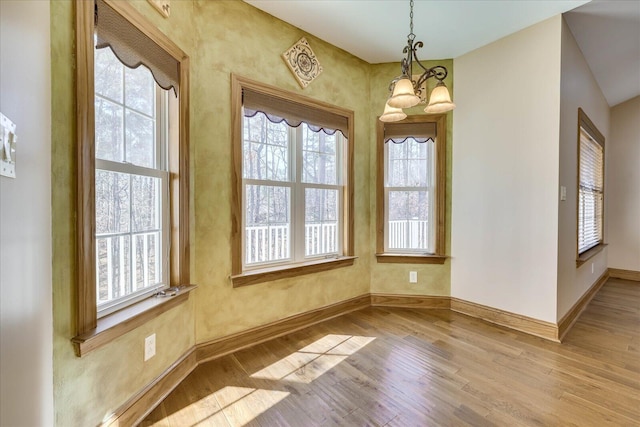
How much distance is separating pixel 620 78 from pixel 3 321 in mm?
6124

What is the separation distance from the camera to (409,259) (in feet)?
10.8

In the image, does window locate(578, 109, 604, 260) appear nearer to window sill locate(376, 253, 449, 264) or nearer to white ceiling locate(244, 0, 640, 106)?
white ceiling locate(244, 0, 640, 106)

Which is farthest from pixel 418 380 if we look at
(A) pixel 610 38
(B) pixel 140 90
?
(A) pixel 610 38

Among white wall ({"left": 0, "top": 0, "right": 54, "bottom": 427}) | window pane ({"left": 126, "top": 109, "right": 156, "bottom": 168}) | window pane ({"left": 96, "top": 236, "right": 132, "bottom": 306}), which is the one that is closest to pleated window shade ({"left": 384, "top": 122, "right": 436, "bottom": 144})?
window pane ({"left": 126, "top": 109, "right": 156, "bottom": 168})

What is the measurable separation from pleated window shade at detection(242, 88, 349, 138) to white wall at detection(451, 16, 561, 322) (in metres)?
1.35

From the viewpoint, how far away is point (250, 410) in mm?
1645

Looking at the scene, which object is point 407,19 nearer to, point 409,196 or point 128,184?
point 409,196

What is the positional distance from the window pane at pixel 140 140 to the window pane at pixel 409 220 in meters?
2.46

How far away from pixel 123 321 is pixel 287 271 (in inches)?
53.2

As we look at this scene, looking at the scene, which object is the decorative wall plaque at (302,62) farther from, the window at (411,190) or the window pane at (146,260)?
the window pane at (146,260)

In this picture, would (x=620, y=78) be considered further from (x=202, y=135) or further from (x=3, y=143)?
(x=3, y=143)

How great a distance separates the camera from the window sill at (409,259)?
323 cm

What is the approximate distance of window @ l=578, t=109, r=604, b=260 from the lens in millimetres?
3326

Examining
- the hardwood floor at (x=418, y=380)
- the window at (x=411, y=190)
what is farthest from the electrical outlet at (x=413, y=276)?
the hardwood floor at (x=418, y=380)
